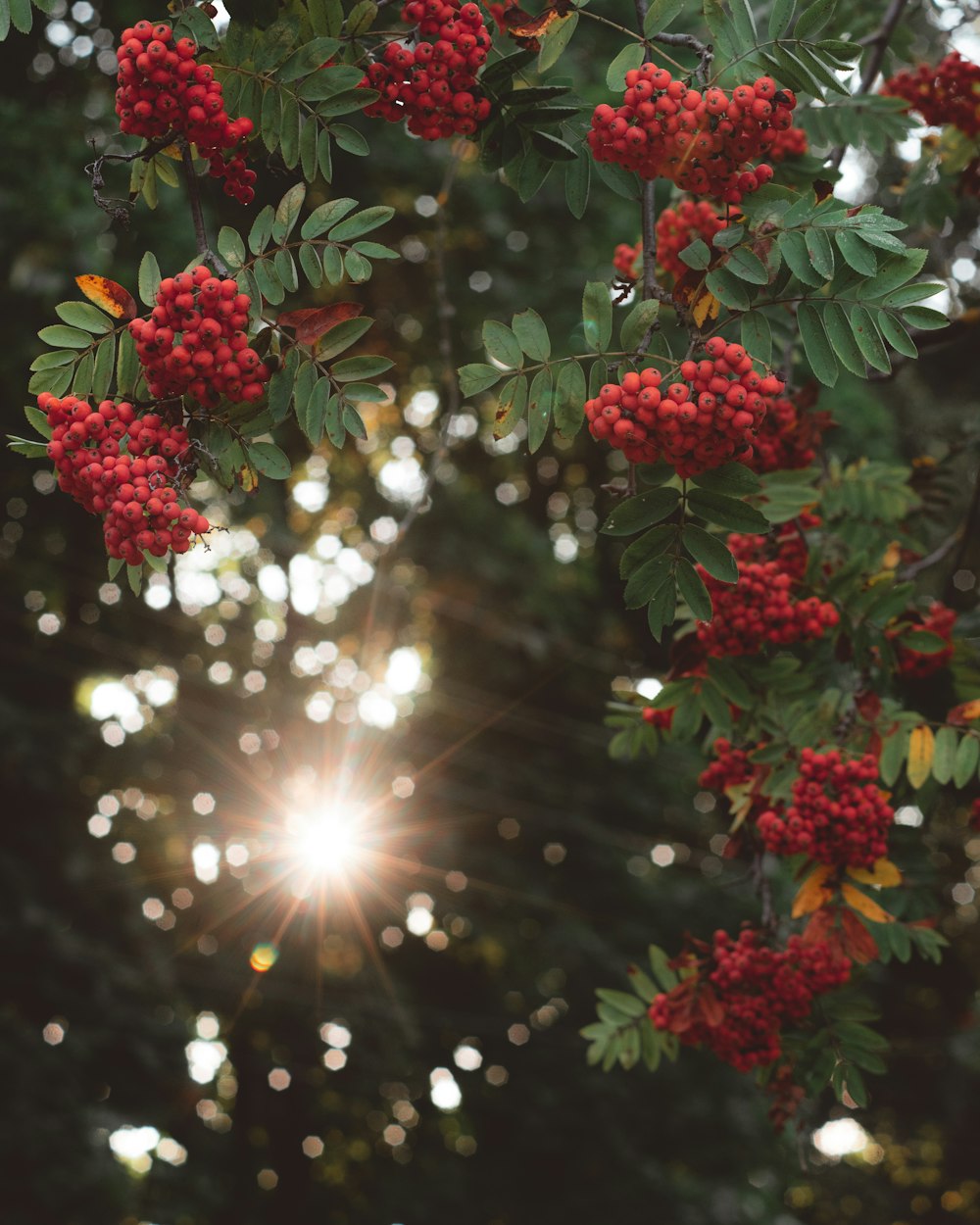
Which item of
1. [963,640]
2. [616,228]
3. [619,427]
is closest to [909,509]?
[963,640]

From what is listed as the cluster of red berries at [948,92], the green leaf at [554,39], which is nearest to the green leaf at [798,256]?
the green leaf at [554,39]

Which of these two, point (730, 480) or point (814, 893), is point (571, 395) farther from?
point (814, 893)

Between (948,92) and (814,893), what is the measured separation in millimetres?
2613

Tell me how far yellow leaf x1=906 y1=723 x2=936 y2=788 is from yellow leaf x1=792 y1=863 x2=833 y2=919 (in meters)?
0.29

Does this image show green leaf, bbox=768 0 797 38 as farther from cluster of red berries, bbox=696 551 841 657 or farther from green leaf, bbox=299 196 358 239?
cluster of red berries, bbox=696 551 841 657

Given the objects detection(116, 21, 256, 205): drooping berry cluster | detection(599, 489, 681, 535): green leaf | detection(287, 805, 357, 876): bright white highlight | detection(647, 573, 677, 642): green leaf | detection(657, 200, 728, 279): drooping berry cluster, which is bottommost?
detection(647, 573, 677, 642): green leaf

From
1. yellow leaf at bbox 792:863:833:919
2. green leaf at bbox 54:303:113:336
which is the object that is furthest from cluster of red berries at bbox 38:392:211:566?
yellow leaf at bbox 792:863:833:919

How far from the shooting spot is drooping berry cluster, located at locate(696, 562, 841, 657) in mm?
2473

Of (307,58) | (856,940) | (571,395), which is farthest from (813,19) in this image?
(856,940)

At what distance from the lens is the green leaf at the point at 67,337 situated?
5.75 ft

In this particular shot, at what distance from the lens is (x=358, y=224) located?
5.99 feet

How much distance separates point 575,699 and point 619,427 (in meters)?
8.57

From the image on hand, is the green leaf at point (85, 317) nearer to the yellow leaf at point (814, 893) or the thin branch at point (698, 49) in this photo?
the thin branch at point (698, 49)

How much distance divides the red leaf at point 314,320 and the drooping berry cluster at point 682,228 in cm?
108
